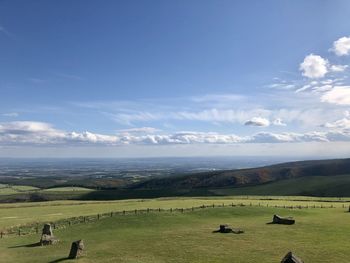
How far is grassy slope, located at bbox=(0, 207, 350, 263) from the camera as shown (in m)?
37.6

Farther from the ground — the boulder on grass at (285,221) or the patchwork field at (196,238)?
the boulder on grass at (285,221)

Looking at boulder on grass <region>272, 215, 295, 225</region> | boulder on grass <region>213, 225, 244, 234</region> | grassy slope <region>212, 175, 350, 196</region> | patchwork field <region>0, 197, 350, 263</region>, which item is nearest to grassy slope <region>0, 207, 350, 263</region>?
patchwork field <region>0, 197, 350, 263</region>

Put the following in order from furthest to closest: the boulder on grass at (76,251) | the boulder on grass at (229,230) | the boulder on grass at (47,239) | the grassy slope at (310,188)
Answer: the grassy slope at (310,188) < the boulder on grass at (47,239) < the boulder on grass at (229,230) < the boulder on grass at (76,251)

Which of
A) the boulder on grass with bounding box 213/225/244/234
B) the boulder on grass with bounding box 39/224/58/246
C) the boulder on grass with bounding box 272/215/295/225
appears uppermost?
the boulder on grass with bounding box 272/215/295/225

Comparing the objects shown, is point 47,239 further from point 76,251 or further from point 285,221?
point 285,221

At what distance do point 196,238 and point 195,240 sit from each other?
111cm

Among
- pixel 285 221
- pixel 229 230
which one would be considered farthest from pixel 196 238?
pixel 285 221

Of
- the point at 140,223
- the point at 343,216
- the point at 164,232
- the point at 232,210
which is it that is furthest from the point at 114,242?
the point at 343,216

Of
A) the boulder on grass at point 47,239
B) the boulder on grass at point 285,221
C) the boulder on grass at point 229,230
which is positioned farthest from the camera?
the boulder on grass at point 285,221

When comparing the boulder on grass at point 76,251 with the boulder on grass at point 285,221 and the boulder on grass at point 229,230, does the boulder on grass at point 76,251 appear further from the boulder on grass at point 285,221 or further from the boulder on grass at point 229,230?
the boulder on grass at point 285,221

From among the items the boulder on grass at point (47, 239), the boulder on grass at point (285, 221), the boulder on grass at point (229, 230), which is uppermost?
the boulder on grass at point (285, 221)

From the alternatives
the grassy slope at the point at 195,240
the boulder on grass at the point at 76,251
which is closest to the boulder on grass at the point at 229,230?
the grassy slope at the point at 195,240

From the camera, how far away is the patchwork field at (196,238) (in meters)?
37.8

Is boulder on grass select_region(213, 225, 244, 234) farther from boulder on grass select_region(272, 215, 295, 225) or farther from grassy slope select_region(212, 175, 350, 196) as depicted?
grassy slope select_region(212, 175, 350, 196)
